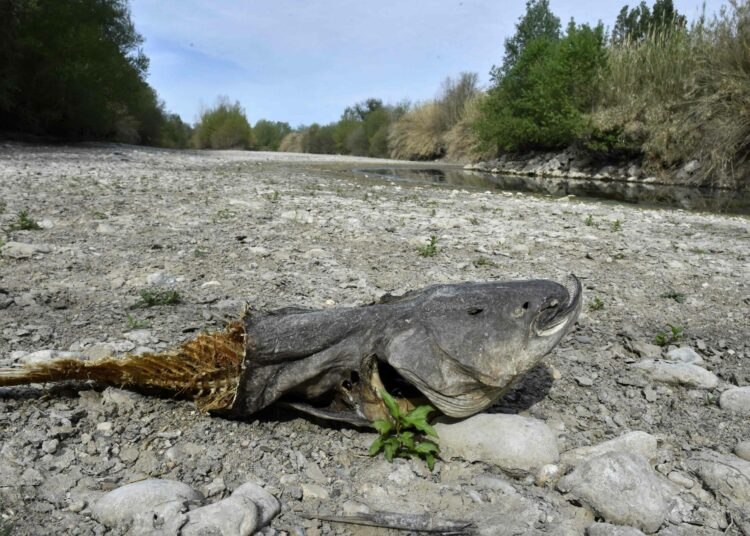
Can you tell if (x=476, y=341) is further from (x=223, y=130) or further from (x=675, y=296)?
(x=223, y=130)

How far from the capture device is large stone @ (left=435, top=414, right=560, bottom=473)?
2119mm

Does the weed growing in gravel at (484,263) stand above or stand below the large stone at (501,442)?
above

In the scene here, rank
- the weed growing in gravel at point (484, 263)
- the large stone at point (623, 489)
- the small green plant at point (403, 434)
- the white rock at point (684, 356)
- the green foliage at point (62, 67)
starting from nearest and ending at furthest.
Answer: the large stone at point (623, 489)
the small green plant at point (403, 434)
the white rock at point (684, 356)
the weed growing in gravel at point (484, 263)
the green foliage at point (62, 67)

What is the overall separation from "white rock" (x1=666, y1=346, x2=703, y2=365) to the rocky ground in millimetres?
21

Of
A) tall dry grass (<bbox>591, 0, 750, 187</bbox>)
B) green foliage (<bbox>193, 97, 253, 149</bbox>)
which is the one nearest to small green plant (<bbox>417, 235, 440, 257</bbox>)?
tall dry grass (<bbox>591, 0, 750, 187</bbox>)

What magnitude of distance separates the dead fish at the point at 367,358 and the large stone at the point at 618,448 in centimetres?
41

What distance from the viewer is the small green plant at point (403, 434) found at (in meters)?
2.06

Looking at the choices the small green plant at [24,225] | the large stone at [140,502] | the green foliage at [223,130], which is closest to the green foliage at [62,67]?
the small green plant at [24,225]

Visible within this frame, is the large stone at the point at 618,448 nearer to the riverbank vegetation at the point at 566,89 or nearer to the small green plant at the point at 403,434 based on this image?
the small green plant at the point at 403,434

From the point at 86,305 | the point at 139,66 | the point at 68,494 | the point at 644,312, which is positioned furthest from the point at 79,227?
the point at 139,66

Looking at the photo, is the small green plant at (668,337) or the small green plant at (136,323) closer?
the small green plant at (136,323)

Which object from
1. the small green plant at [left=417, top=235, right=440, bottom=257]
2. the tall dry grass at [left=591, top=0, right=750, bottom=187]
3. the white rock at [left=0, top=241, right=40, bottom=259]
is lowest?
the white rock at [left=0, top=241, right=40, bottom=259]

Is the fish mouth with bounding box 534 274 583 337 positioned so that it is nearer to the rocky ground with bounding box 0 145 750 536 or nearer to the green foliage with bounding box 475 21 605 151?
the rocky ground with bounding box 0 145 750 536

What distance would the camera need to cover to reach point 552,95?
23.7m
